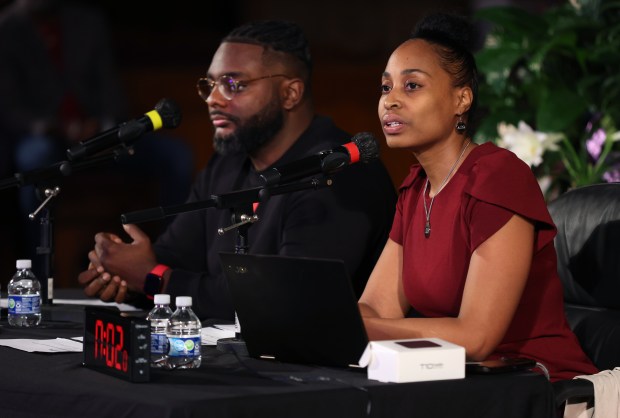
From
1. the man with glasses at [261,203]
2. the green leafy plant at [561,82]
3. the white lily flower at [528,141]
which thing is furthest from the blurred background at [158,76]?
the white lily flower at [528,141]

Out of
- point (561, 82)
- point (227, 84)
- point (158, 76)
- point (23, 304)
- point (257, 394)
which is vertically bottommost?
point (257, 394)

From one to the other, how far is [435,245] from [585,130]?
1733 millimetres

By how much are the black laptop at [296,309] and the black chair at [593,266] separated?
0.78 meters

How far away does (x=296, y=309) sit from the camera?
2.08 meters

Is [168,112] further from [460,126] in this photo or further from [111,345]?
[111,345]

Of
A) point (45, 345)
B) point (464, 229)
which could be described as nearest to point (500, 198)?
point (464, 229)

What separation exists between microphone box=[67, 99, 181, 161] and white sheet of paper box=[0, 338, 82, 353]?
421 mm

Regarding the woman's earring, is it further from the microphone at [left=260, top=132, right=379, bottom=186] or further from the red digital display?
the red digital display

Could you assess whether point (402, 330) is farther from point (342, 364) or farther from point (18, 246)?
point (18, 246)

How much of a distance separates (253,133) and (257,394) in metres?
1.50

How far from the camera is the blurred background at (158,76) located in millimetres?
5355

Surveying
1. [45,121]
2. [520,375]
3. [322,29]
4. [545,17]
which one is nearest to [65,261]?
[45,121]

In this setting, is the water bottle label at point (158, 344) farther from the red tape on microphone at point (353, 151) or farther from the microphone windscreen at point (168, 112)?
the microphone windscreen at point (168, 112)

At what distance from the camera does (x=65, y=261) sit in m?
5.46
